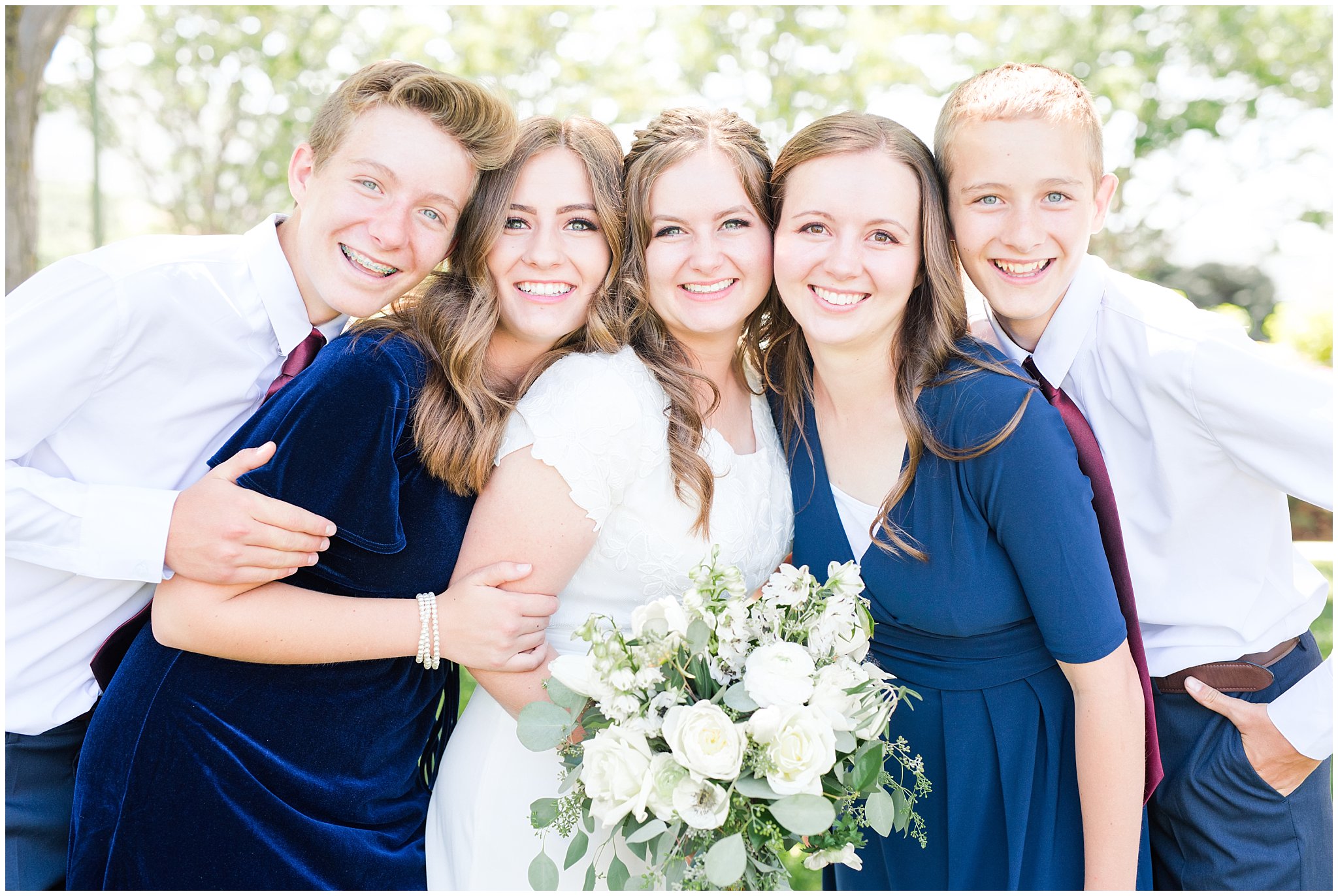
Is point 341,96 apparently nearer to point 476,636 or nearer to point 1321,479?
point 476,636

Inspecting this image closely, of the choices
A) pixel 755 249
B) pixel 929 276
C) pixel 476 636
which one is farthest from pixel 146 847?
pixel 929 276

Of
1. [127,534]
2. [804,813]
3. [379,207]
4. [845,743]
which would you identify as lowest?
[804,813]

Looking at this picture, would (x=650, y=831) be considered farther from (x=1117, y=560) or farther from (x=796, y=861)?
(x=796, y=861)

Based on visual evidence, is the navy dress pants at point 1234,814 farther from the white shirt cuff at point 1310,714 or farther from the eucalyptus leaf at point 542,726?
the eucalyptus leaf at point 542,726

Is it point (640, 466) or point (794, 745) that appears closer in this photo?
point (794, 745)

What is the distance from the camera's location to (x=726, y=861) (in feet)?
6.85

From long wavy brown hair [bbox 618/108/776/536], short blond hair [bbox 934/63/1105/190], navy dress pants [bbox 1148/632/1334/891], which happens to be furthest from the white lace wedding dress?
navy dress pants [bbox 1148/632/1334/891]

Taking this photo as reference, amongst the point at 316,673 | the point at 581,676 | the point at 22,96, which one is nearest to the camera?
the point at 581,676

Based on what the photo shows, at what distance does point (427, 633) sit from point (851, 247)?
1644mm

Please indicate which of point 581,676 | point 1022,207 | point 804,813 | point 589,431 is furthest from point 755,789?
point 1022,207

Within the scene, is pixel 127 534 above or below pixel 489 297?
below

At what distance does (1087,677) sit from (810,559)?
0.82 meters

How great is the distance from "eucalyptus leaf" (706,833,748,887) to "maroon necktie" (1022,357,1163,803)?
1300 millimetres

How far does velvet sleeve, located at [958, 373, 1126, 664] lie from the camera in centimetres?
255
